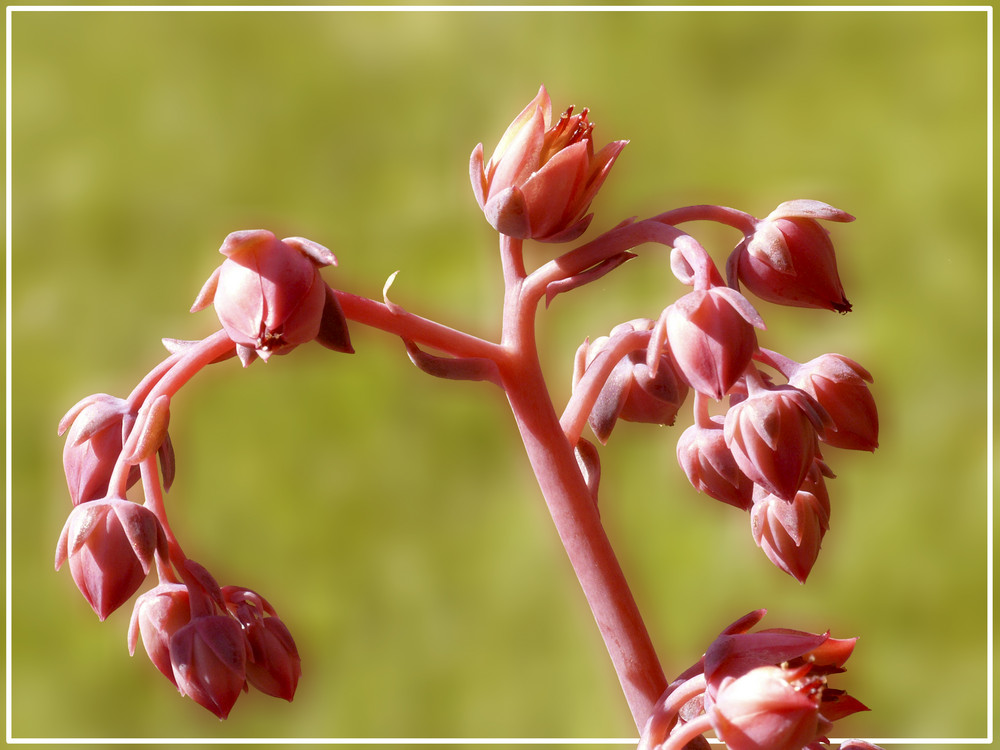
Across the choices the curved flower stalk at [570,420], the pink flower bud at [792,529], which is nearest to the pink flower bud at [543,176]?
the curved flower stalk at [570,420]

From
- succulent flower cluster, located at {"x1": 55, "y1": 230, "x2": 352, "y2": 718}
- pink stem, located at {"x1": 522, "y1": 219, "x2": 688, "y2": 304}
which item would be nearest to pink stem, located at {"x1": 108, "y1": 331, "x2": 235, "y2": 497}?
succulent flower cluster, located at {"x1": 55, "y1": 230, "x2": 352, "y2": 718}

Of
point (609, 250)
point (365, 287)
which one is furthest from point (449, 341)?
point (365, 287)

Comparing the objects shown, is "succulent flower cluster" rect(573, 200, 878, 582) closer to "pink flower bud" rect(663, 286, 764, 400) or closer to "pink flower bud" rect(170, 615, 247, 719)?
"pink flower bud" rect(663, 286, 764, 400)

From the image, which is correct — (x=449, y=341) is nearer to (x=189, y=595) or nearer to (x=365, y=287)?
(x=189, y=595)

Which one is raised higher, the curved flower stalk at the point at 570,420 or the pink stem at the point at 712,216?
the pink stem at the point at 712,216

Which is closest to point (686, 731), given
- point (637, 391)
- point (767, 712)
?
point (767, 712)

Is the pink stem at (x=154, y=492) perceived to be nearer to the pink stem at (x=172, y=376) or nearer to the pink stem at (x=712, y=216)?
the pink stem at (x=172, y=376)
